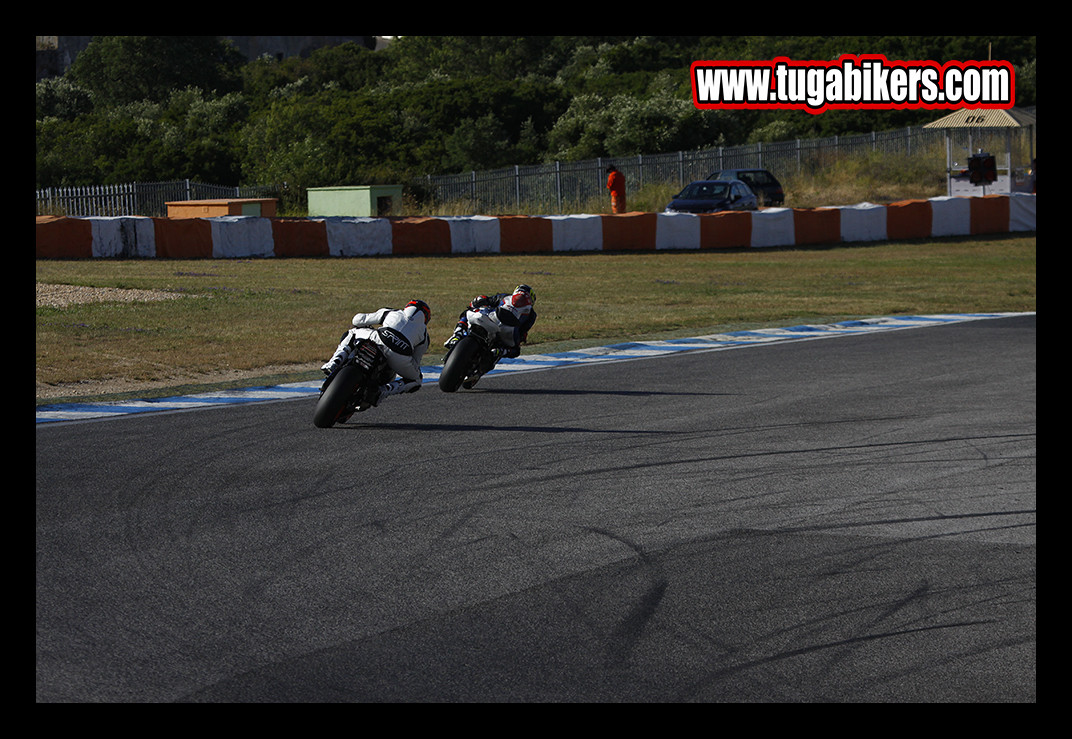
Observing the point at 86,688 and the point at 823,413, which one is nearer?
the point at 86,688

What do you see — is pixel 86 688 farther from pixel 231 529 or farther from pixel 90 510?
pixel 90 510

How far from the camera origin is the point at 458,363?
1142 centimetres

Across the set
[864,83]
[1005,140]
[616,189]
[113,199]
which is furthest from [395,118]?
[1005,140]

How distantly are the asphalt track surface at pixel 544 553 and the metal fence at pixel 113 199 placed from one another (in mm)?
28453

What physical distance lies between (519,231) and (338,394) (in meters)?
18.6

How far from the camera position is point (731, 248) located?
29.1m

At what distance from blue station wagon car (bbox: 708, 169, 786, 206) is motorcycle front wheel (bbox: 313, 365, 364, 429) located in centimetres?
3007

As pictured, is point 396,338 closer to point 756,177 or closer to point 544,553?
point 544,553

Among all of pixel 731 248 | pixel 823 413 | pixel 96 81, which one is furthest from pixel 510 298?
pixel 96 81

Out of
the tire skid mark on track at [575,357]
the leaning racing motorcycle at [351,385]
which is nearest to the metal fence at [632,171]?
the tire skid mark on track at [575,357]

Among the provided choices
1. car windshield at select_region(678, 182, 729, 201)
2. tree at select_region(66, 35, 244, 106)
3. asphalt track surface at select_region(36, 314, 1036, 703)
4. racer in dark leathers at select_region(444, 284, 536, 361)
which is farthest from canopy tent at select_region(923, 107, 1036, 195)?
tree at select_region(66, 35, 244, 106)

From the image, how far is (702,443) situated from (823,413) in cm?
168

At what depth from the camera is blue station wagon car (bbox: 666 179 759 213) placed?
31.9m
